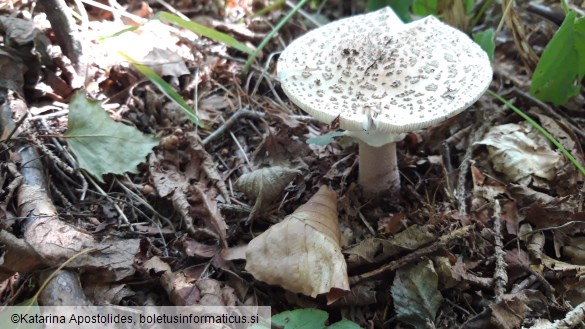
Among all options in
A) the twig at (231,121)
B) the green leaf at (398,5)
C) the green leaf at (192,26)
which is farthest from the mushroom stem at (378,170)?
the green leaf at (398,5)

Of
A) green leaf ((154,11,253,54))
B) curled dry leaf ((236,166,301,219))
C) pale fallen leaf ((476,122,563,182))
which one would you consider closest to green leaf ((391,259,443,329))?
curled dry leaf ((236,166,301,219))

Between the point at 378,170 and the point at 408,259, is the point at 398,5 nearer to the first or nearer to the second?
the point at 378,170

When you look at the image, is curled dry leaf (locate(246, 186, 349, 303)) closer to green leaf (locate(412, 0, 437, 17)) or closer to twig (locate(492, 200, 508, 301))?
twig (locate(492, 200, 508, 301))

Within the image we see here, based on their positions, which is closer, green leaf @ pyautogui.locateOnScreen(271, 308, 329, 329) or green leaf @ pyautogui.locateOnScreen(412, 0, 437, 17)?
green leaf @ pyautogui.locateOnScreen(271, 308, 329, 329)

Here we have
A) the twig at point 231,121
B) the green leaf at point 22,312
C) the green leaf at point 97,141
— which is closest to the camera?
the green leaf at point 22,312

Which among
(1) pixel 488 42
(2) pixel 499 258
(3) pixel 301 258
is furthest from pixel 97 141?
(1) pixel 488 42

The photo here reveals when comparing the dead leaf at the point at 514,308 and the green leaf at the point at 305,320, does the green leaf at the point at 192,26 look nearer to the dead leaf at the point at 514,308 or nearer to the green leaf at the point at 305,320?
the green leaf at the point at 305,320
